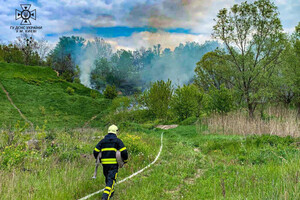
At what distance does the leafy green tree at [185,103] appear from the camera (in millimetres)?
22875

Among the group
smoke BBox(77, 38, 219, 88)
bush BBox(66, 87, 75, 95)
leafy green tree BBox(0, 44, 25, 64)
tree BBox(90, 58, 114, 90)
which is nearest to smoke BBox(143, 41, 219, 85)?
smoke BBox(77, 38, 219, 88)

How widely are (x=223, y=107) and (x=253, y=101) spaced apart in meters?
2.68

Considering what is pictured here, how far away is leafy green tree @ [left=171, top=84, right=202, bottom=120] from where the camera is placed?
2288 centimetres

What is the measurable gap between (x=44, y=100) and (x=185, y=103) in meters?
28.1

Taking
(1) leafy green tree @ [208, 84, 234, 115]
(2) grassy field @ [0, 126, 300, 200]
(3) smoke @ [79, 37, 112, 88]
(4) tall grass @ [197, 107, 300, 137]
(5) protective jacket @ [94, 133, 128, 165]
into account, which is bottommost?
(2) grassy field @ [0, 126, 300, 200]

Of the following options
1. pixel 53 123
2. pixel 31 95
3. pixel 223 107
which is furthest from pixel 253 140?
pixel 31 95

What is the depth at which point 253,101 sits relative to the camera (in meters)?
16.0

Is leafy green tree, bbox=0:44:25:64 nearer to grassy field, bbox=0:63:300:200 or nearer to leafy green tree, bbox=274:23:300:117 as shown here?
grassy field, bbox=0:63:300:200

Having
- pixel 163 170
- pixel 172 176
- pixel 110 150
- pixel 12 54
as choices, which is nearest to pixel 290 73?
pixel 163 170

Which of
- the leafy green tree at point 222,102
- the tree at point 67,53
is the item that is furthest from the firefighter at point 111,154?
the tree at point 67,53

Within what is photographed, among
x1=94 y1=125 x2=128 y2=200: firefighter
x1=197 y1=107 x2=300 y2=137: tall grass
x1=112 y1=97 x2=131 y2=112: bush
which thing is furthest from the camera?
x1=112 y1=97 x2=131 y2=112: bush

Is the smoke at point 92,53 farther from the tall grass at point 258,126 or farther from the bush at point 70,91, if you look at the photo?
the tall grass at point 258,126

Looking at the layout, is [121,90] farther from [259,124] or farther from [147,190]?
[147,190]

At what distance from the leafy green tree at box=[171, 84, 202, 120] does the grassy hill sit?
16064 millimetres
